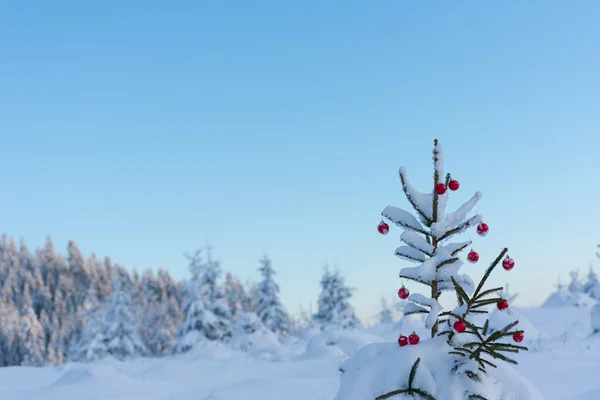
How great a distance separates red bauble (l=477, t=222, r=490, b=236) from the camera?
3638 mm

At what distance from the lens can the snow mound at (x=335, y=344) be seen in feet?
54.5

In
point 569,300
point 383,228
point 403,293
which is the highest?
point 383,228

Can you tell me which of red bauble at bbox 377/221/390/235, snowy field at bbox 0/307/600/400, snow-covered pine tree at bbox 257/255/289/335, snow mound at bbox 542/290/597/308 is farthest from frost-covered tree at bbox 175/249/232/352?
red bauble at bbox 377/221/390/235

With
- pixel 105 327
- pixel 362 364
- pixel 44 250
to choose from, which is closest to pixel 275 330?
pixel 105 327

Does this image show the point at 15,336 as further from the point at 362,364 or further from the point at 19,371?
the point at 362,364

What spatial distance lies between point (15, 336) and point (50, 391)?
64.8 meters

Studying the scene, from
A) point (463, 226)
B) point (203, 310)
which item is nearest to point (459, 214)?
point (463, 226)

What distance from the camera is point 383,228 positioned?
12.7ft

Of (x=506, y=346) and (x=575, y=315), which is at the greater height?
(x=506, y=346)

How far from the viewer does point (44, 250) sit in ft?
316

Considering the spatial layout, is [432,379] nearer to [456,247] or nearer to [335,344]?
[456,247]

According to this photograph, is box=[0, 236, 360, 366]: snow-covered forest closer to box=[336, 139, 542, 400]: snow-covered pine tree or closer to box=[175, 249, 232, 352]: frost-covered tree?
box=[175, 249, 232, 352]: frost-covered tree

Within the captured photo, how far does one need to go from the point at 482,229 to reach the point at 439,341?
932 mm

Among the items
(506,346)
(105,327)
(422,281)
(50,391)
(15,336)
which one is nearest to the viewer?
(506,346)
